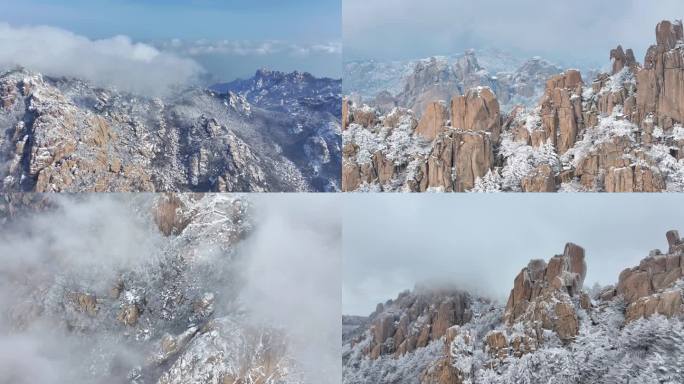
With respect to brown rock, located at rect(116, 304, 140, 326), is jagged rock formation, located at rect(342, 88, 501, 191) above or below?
above

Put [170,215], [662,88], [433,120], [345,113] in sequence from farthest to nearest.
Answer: [170,215]
[345,113]
[433,120]
[662,88]

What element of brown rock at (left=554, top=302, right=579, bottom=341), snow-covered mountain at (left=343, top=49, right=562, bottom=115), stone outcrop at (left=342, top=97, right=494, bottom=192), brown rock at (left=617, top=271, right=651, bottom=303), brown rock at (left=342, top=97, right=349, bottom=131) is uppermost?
snow-covered mountain at (left=343, top=49, right=562, bottom=115)

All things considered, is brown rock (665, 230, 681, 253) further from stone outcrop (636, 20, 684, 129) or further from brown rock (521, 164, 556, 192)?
brown rock (521, 164, 556, 192)

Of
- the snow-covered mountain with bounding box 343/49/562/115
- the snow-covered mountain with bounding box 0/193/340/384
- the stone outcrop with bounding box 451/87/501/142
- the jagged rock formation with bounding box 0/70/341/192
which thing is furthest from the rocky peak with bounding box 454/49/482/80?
the snow-covered mountain with bounding box 0/193/340/384

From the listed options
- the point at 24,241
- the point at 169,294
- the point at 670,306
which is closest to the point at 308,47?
the point at 169,294

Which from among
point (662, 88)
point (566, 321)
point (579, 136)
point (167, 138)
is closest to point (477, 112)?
point (579, 136)

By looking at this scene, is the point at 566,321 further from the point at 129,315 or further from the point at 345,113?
the point at 129,315

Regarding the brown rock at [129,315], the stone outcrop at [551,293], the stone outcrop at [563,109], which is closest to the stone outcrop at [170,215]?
the brown rock at [129,315]
